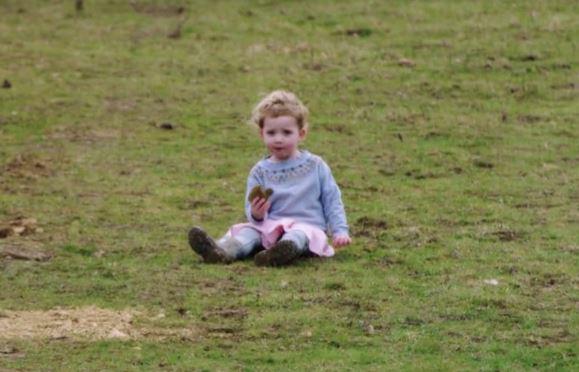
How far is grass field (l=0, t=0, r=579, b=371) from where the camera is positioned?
6414 millimetres

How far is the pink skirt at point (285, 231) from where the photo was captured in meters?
8.13

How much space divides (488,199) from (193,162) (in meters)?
2.38

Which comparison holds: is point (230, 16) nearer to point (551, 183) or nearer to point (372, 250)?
point (551, 183)

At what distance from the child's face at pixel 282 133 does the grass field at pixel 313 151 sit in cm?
65

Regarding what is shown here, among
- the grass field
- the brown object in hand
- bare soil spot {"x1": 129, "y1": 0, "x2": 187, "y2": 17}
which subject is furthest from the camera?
bare soil spot {"x1": 129, "y1": 0, "x2": 187, "y2": 17}

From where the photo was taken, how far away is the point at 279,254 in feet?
25.8

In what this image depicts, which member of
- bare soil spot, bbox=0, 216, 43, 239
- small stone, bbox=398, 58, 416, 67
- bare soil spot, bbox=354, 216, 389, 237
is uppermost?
small stone, bbox=398, 58, 416, 67

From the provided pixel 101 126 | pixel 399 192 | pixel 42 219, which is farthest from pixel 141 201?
pixel 101 126

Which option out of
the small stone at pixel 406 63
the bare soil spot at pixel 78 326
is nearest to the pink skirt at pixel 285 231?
the bare soil spot at pixel 78 326

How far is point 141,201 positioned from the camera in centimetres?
970

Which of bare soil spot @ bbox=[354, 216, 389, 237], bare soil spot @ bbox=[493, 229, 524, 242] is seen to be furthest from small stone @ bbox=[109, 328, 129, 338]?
bare soil spot @ bbox=[493, 229, 524, 242]

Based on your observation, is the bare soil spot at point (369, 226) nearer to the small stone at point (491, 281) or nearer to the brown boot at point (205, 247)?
the brown boot at point (205, 247)

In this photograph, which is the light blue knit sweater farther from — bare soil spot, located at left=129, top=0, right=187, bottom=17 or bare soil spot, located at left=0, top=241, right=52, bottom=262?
bare soil spot, located at left=129, top=0, right=187, bottom=17

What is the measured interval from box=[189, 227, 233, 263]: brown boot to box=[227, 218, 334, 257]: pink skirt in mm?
252
